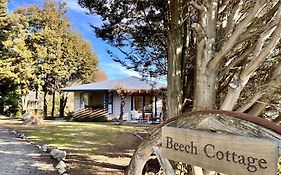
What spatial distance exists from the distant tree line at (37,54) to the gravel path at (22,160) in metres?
14.8

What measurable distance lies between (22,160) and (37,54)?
1943cm

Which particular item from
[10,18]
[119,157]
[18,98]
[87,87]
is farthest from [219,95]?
[18,98]

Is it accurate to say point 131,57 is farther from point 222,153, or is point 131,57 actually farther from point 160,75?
point 222,153

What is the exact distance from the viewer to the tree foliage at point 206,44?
4211 mm

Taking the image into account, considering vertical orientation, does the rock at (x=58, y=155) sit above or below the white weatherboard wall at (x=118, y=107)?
below

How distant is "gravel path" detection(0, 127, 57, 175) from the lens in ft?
25.3

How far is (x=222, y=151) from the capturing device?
238 cm

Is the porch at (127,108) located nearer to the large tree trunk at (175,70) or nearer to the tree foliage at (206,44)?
the tree foliage at (206,44)

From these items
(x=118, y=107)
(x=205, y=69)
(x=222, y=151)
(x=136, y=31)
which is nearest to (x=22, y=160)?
(x=136, y=31)

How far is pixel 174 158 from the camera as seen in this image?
2.79 meters

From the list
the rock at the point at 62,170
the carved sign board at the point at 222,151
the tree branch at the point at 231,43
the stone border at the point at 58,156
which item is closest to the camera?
the carved sign board at the point at 222,151

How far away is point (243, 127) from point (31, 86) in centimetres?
2803

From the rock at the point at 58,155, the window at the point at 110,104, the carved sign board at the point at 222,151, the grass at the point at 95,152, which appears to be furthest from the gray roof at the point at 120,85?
the carved sign board at the point at 222,151

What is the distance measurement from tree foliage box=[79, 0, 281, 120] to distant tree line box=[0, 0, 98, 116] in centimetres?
1854
